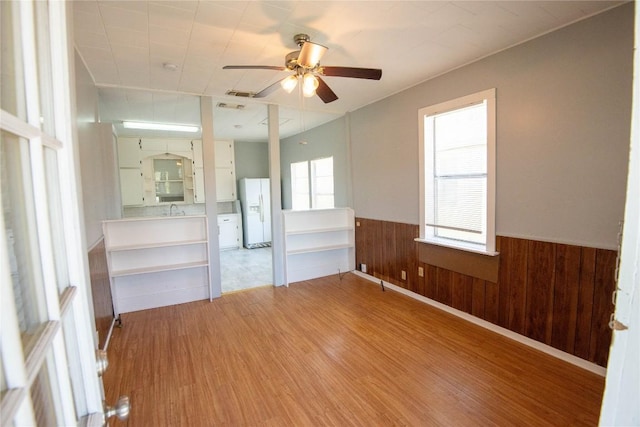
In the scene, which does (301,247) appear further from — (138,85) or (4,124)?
(4,124)

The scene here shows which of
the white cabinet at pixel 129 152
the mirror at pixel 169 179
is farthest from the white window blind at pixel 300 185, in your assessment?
the white cabinet at pixel 129 152

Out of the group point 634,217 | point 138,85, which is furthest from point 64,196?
point 138,85

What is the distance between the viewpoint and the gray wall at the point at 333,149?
534cm

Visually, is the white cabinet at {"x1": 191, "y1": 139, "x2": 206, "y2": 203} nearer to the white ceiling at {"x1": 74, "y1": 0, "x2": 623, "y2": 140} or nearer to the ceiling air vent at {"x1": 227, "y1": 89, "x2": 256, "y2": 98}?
the white ceiling at {"x1": 74, "y1": 0, "x2": 623, "y2": 140}

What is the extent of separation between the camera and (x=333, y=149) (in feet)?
18.7

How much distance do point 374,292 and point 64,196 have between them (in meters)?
3.96

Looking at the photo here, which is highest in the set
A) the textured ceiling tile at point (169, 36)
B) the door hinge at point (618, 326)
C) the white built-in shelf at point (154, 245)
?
the textured ceiling tile at point (169, 36)

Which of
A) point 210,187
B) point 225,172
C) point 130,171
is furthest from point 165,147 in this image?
point 210,187

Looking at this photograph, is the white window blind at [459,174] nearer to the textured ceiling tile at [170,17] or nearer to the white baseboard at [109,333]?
the textured ceiling tile at [170,17]

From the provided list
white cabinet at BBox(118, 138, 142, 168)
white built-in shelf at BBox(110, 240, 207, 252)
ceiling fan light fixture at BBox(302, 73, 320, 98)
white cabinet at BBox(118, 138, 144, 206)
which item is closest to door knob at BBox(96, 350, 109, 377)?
ceiling fan light fixture at BBox(302, 73, 320, 98)

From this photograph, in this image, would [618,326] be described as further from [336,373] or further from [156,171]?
[156,171]

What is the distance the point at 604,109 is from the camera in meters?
2.25

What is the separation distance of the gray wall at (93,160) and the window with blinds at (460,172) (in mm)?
3434

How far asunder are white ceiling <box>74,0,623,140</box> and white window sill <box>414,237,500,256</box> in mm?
1925
